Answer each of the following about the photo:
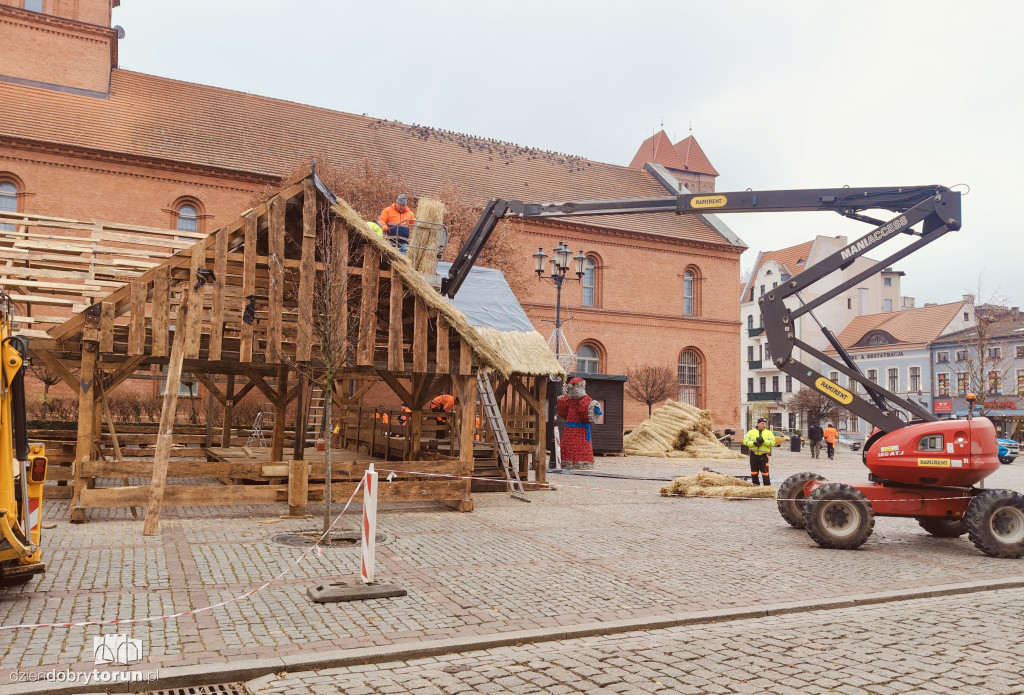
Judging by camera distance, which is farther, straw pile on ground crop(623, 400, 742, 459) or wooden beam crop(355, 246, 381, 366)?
straw pile on ground crop(623, 400, 742, 459)

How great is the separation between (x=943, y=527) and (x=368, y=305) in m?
9.00

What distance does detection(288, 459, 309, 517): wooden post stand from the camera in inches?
452

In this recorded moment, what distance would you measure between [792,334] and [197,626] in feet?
28.6

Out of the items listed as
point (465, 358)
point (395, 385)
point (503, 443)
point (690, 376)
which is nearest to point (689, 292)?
point (690, 376)

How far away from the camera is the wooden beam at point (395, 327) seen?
11883 millimetres

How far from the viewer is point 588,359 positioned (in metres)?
40.2

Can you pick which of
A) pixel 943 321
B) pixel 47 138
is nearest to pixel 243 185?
pixel 47 138

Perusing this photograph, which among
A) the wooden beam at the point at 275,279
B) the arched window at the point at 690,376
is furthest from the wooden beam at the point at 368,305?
the arched window at the point at 690,376

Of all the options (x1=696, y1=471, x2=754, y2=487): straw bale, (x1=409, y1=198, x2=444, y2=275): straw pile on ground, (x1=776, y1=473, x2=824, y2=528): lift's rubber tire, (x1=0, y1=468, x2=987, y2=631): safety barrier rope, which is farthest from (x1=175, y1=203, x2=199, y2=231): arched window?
(x1=776, y1=473, x2=824, y2=528): lift's rubber tire

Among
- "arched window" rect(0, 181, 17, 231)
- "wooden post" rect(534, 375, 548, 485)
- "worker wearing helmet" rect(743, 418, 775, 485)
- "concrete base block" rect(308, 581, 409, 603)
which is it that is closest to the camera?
"concrete base block" rect(308, 581, 409, 603)

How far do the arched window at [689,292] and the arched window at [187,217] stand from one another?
83.7 ft

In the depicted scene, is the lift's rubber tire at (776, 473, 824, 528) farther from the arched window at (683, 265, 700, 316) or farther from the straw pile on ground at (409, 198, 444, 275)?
the arched window at (683, 265, 700, 316)

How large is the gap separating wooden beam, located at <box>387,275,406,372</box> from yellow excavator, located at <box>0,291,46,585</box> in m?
5.63

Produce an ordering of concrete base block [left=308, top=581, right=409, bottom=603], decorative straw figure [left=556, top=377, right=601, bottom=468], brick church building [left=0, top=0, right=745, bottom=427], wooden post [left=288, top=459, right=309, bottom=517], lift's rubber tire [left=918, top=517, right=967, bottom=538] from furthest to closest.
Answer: brick church building [left=0, top=0, right=745, bottom=427]
decorative straw figure [left=556, top=377, right=601, bottom=468]
wooden post [left=288, top=459, right=309, bottom=517]
lift's rubber tire [left=918, top=517, right=967, bottom=538]
concrete base block [left=308, top=581, right=409, bottom=603]
